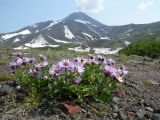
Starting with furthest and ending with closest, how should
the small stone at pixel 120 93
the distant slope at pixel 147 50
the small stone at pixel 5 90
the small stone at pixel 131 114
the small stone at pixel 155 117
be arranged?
the distant slope at pixel 147 50 < the small stone at pixel 120 93 < the small stone at pixel 5 90 < the small stone at pixel 131 114 < the small stone at pixel 155 117

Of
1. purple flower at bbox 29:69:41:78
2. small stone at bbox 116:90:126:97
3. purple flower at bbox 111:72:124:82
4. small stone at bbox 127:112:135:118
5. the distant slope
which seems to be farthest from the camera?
the distant slope

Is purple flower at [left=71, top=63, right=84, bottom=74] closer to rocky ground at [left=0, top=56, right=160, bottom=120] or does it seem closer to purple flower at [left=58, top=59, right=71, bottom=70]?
purple flower at [left=58, top=59, right=71, bottom=70]

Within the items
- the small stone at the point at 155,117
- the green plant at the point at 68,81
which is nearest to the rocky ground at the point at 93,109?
the small stone at the point at 155,117

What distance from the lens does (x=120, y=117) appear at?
677 centimetres

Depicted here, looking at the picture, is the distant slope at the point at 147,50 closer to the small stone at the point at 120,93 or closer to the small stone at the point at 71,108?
the small stone at the point at 120,93

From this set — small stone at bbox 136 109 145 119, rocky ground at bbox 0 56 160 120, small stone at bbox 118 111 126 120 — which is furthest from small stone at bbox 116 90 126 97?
small stone at bbox 118 111 126 120

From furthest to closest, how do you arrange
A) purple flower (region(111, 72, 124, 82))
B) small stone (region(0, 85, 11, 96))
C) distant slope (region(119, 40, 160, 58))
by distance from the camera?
distant slope (region(119, 40, 160, 58)) → small stone (region(0, 85, 11, 96)) → purple flower (region(111, 72, 124, 82))

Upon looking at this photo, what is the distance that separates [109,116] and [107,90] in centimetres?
56

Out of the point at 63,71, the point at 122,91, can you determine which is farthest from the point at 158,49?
the point at 63,71

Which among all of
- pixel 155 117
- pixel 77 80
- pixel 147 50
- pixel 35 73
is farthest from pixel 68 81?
pixel 147 50

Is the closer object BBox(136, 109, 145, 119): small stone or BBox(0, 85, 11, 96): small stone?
BBox(136, 109, 145, 119): small stone

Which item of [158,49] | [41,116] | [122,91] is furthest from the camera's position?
[158,49]

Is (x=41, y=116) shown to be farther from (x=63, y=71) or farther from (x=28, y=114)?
(x=63, y=71)

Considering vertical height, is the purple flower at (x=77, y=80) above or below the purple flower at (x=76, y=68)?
below
